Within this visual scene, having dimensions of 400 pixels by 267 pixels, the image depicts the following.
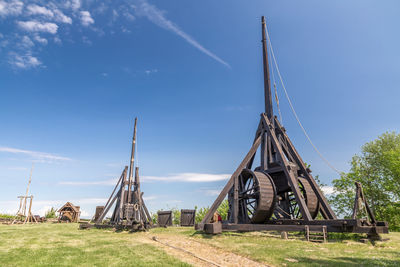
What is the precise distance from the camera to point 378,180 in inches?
1087

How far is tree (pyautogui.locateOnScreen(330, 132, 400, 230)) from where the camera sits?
2553 cm

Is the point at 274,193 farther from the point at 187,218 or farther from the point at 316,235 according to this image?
the point at 187,218

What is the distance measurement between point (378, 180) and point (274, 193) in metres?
21.2

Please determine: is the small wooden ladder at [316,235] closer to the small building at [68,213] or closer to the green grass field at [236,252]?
the green grass field at [236,252]

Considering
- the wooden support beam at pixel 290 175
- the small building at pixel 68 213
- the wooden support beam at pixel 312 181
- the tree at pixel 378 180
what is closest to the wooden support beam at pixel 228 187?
the wooden support beam at pixel 290 175

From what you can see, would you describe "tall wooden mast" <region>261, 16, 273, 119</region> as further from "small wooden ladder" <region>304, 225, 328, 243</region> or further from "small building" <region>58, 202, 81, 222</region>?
"small building" <region>58, 202, 81, 222</region>

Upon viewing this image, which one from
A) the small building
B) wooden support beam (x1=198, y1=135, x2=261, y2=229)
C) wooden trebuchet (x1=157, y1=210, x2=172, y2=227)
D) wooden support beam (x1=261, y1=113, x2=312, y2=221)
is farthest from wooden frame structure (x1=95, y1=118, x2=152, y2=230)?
the small building

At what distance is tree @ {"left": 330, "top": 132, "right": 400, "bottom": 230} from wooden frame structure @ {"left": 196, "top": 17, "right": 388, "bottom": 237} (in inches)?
636

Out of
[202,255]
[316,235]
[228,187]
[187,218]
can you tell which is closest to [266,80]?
[228,187]

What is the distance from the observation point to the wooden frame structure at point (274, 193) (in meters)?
11.1

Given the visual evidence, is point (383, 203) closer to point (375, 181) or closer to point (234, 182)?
point (375, 181)

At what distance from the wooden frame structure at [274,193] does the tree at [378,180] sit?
16.2m

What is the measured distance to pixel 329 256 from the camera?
25.1ft

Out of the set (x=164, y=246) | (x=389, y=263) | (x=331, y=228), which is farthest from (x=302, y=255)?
(x=164, y=246)
